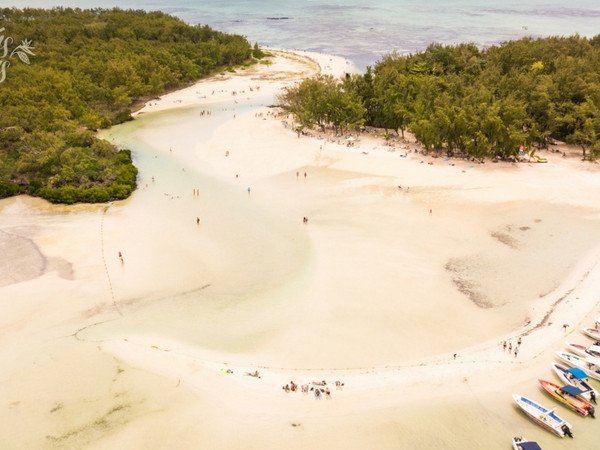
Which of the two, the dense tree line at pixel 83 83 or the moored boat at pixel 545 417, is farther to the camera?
the dense tree line at pixel 83 83

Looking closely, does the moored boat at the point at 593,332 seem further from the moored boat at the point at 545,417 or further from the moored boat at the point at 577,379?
the moored boat at the point at 545,417

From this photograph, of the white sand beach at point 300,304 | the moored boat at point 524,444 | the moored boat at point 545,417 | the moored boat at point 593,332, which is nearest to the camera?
the moored boat at point 524,444

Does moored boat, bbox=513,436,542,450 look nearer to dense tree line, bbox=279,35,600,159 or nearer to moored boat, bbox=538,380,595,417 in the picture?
moored boat, bbox=538,380,595,417

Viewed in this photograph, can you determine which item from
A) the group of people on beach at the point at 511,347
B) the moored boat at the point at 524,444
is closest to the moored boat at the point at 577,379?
the group of people on beach at the point at 511,347

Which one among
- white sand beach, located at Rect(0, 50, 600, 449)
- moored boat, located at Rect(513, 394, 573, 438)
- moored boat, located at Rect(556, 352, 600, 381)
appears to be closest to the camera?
moored boat, located at Rect(513, 394, 573, 438)

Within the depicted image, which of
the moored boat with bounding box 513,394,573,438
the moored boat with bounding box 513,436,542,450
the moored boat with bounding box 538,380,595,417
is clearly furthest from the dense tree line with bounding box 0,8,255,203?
the moored boat with bounding box 538,380,595,417

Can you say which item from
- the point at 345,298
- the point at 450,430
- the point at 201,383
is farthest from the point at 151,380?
the point at 450,430
